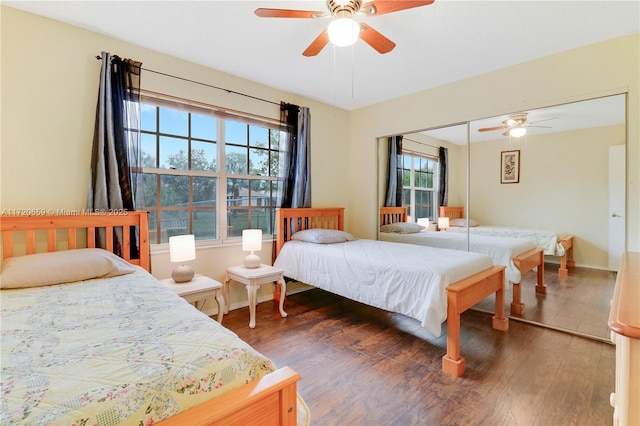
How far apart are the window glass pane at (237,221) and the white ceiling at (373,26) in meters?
1.49

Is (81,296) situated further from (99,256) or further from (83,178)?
(83,178)

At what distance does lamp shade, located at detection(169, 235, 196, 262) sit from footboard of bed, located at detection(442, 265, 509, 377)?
84.1 inches

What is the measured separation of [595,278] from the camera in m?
2.71

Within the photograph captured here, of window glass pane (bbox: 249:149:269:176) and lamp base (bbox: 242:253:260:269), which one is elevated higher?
window glass pane (bbox: 249:149:269:176)

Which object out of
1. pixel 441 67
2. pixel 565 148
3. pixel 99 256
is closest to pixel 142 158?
pixel 99 256

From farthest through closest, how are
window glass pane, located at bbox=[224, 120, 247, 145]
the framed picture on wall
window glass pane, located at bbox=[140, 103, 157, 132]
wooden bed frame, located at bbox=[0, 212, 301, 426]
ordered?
window glass pane, located at bbox=[224, 120, 247, 145], the framed picture on wall, window glass pane, located at bbox=[140, 103, 157, 132], wooden bed frame, located at bbox=[0, 212, 301, 426]

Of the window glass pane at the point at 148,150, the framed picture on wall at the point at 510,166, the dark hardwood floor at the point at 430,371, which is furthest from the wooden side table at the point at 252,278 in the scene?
the framed picture on wall at the point at 510,166

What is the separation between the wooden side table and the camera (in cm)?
281

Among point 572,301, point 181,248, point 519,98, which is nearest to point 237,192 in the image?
point 181,248

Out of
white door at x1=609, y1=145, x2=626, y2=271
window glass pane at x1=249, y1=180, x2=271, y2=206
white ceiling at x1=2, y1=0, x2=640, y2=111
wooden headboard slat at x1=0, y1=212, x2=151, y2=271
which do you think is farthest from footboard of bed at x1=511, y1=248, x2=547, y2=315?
wooden headboard slat at x1=0, y1=212, x2=151, y2=271

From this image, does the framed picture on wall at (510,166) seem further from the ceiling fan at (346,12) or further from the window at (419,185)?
the ceiling fan at (346,12)

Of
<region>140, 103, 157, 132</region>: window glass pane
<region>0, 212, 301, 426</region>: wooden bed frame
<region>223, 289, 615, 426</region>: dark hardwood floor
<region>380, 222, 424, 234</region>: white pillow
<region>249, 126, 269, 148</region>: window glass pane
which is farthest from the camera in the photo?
<region>380, 222, 424, 234</region>: white pillow

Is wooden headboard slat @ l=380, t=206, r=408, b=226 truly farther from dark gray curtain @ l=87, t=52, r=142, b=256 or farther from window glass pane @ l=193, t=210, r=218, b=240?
dark gray curtain @ l=87, t=52, r=142, b=256

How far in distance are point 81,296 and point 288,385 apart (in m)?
1.31
